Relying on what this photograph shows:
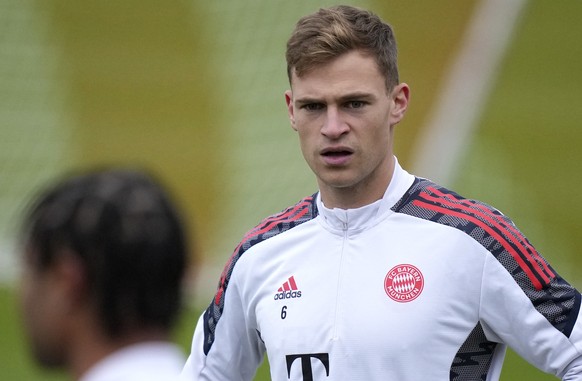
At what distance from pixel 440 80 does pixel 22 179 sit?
3924 mm

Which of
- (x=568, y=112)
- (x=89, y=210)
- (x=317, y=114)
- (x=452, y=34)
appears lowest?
(x=89, y=210)

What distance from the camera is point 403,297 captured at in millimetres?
3402

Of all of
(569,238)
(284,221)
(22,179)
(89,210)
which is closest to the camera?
(89,210)

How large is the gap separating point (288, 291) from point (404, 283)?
37 centimetres

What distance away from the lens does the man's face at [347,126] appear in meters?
3.54

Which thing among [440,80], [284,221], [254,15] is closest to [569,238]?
[440,80]

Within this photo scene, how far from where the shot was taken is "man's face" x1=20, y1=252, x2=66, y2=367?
2047 millimetres

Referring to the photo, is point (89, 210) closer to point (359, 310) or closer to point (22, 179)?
point (359, 310)

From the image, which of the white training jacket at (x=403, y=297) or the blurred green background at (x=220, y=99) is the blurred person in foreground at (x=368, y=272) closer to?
the white training jacket at (x=403, y=297)

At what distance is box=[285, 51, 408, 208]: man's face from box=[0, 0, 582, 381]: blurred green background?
6400 millimetres

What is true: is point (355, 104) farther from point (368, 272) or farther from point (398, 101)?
point (368, 272)

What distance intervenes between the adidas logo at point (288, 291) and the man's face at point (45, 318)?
1.55 metres

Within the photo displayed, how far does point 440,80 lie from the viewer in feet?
35.6

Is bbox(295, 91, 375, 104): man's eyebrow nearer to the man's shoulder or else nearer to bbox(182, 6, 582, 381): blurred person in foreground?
bbox(182, 6, 582, 381): blurred person in foreground
